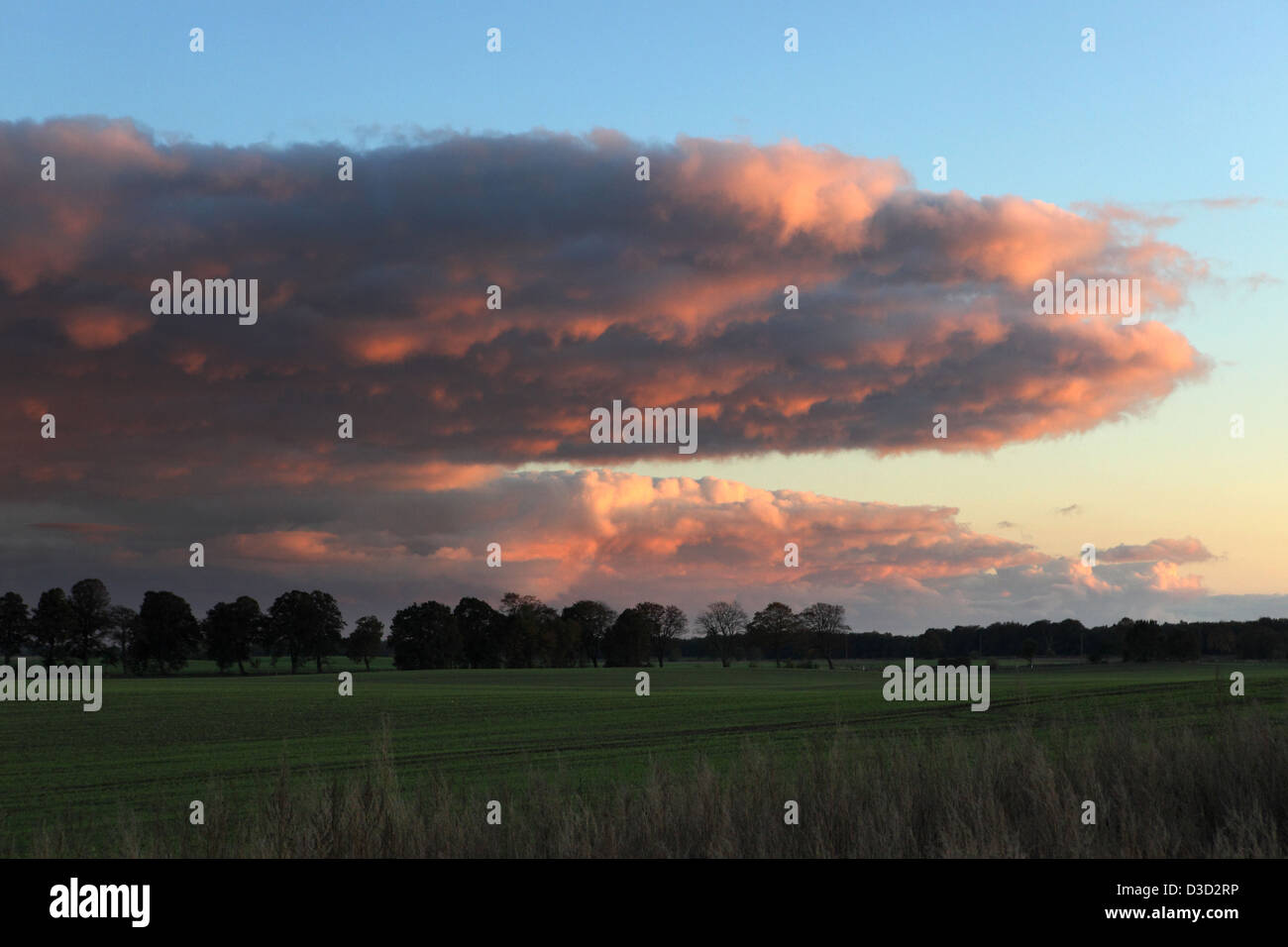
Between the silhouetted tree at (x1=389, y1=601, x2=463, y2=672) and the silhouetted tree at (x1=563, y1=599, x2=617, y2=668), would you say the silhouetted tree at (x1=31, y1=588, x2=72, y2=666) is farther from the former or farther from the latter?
the silhouetted tree at (x1=563, y1=599, x2=617, y2=668)

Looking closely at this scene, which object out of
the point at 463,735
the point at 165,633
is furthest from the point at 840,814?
the point at 165,633

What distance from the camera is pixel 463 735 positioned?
45.1 metres

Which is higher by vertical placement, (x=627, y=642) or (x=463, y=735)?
(x=463, y=735)

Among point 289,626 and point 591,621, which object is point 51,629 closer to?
point 289,626

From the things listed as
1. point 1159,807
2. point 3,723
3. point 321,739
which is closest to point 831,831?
point 1159,807

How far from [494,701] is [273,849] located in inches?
2313

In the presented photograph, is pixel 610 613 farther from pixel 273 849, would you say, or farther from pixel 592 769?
pixel 273 849

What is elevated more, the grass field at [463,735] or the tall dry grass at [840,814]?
the tall dry grass at [840,814]

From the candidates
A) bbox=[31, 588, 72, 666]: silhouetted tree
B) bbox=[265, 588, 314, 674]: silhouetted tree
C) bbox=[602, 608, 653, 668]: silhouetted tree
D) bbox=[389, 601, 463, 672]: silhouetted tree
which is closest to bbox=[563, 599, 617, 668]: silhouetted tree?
bbox=[602, 608, 653, 668]: silhouetted tree

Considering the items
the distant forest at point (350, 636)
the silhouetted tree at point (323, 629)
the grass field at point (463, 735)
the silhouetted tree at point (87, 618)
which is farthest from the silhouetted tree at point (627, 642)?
the grass field at point (463, 735)

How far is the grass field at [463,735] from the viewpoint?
24188 millimetres

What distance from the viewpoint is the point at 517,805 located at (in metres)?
19.2

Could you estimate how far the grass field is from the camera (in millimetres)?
24188

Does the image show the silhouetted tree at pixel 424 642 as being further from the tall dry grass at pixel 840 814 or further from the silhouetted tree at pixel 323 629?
the tall dry grass at pixel 840 814
